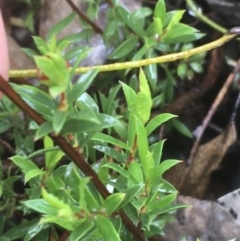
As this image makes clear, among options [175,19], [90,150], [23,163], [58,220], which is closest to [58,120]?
[58,220]

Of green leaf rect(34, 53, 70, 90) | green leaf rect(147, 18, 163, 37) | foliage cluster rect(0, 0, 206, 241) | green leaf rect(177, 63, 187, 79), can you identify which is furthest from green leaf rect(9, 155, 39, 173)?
green leaf rect(177, 63, 187, 79)

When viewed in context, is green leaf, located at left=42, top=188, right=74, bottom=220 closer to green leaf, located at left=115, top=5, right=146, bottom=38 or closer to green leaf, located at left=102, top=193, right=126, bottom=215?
green leaf, located at left=102, top=193, right=126, bottom=215

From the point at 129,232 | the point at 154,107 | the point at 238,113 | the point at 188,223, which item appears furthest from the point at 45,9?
the point at 129,232

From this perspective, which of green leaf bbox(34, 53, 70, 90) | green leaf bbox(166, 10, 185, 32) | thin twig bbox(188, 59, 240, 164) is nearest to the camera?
green leaf bbox(34, 53, 70, 90)

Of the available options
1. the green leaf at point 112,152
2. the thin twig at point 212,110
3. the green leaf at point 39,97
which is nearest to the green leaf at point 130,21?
the thin twig at point 212,110

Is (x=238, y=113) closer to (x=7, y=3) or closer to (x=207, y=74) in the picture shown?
(x=207, y=74)

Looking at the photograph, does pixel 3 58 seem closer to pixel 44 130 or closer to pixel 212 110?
pixel 44 130
